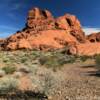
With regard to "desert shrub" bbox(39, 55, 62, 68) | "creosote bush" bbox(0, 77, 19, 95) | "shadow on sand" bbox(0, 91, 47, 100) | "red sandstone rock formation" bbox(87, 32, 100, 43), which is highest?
"red sandstone rock formation" bbox(87, 32, 100, 43)

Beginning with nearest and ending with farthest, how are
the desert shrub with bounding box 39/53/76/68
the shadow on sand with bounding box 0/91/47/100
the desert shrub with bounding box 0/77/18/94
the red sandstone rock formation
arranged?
the shadow on sand with bounding box 0/91/47/100, the desert shrub with bounding box 0/77/18/94, the desert shrub with bounding box 39/53/76/68, the red sandstone rock formation

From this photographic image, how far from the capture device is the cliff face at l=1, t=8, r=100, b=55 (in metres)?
92.9

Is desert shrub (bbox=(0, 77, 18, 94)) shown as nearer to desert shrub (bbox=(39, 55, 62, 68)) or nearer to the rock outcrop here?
desert shrub (bbox=(39, 55, 62, 68))

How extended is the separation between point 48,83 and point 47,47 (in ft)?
250

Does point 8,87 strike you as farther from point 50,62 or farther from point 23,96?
point 50,62

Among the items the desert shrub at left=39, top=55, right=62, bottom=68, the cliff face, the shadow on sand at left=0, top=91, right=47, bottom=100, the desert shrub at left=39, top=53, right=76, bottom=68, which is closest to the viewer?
the shadow on sand at left=0, top=91, right=47, bottom=100

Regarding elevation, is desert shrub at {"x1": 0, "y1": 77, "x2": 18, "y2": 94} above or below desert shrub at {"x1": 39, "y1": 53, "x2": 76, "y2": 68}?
below

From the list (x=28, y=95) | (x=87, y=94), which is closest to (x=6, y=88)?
(x=28, y=95)

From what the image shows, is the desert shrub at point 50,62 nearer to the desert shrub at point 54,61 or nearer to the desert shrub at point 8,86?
the desert shrub at point 54,61

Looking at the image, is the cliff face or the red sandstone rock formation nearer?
the cliff face

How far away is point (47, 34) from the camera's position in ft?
322

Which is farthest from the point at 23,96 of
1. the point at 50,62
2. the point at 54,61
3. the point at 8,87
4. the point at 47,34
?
the point at 47,34

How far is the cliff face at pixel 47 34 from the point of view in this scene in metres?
92.9

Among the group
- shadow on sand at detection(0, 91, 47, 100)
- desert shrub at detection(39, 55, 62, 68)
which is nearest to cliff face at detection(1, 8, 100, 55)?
desert shrub at detection(39, 55, 62, 68)
